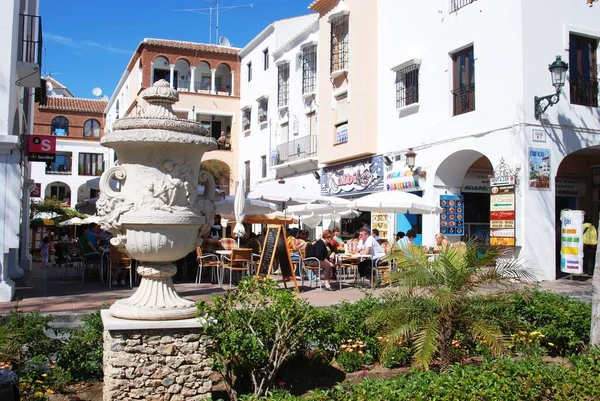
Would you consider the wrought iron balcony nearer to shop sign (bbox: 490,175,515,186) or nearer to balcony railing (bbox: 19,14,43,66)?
balcony railing (bbox: 19,14,43,66)

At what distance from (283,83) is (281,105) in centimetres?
134

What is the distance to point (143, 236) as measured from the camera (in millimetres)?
4973

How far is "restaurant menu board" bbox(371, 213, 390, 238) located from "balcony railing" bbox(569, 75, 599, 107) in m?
7.34

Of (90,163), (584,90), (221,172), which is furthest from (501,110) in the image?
(90,163)

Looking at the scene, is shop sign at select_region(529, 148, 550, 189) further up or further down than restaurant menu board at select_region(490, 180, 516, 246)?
further up

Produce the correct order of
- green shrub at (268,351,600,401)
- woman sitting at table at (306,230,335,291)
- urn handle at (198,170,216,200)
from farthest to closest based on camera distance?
1. woman sitting at table at (306,230,335,291)
2. urn handle at (198,170,216,200)
3. green shrub at (268,351,600,401)

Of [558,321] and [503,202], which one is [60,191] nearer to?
[503,202]

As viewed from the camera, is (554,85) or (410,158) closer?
(554,85)

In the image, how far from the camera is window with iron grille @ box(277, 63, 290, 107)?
29.9m

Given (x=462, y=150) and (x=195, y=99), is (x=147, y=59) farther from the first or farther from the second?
(x=462, y=150)

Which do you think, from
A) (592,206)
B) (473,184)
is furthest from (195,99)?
(592,206)

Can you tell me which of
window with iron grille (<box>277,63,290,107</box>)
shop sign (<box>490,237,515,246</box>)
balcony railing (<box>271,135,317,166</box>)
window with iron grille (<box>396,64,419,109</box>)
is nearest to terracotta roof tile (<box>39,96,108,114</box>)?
window with iron grille (<box>277,63,290,107</box>)

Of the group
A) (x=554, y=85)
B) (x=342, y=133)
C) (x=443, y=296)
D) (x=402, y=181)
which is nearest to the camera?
(x=443, y=296)

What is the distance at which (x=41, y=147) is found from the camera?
14359 mm
